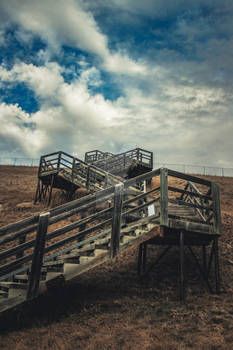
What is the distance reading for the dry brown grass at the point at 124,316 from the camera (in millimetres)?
4008

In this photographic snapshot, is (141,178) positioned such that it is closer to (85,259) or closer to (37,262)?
(85,259)

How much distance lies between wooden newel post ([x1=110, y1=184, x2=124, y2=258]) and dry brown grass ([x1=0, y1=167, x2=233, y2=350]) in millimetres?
1481

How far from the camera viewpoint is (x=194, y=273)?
7805 millimetres

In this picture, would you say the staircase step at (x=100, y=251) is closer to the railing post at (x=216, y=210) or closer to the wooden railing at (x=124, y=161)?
the railing post at (x=216, y=210)

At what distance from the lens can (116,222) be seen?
16.8 ft

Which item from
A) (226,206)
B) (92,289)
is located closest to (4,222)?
(92,289)

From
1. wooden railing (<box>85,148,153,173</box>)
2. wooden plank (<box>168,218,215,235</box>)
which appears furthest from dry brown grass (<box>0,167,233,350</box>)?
wooden railing (<box>85,148,153,173</box>)

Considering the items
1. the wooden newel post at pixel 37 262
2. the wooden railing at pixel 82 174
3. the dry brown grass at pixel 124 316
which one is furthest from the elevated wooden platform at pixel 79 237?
the wooden railing at pixel 82 174

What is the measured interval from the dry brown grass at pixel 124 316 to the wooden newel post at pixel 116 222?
1.48 m

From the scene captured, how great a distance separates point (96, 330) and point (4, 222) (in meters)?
9.92

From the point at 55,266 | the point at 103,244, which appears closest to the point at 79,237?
the point at 103,244

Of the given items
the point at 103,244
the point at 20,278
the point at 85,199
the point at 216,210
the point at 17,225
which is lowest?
the point at 20,278

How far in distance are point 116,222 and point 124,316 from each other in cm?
210

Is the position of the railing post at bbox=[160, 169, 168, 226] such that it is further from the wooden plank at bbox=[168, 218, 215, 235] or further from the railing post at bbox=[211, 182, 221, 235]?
the railing post at bbox=[211, 182, 221, 235]
